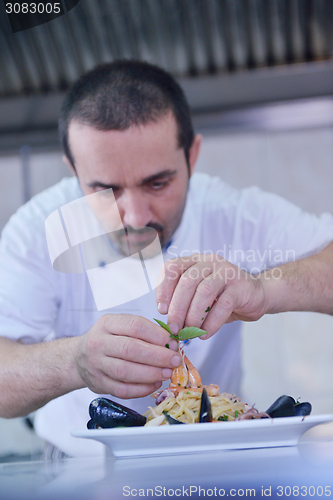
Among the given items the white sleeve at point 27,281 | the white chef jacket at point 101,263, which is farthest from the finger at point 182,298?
the white sleeve at point 27,281

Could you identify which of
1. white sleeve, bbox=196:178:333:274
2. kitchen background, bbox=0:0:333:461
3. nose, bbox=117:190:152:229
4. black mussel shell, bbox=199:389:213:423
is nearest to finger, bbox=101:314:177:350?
black mussel shell, bbox=199:389:213:423

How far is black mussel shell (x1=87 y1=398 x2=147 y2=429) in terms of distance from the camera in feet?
2.00

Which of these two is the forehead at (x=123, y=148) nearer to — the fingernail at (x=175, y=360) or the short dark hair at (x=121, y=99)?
the short dark hair at (x=121, y=99)

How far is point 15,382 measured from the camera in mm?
949

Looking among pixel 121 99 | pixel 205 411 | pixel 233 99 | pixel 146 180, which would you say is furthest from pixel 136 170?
pixel 233 99

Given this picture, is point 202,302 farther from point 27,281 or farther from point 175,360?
point 27,281

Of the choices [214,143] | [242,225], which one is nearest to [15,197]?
[214,143]

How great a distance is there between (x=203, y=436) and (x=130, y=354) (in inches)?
7.4

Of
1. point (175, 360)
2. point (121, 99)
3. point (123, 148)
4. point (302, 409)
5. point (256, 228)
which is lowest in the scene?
point (256, 228)

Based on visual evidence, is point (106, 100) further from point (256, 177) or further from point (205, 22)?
point (256, 177)

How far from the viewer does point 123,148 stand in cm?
106

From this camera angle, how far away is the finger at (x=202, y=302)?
0.70 m

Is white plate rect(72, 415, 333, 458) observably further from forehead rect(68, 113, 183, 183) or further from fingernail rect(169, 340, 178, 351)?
forehead rect(68, 113, 183, 183)

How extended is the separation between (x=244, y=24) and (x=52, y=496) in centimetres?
158
